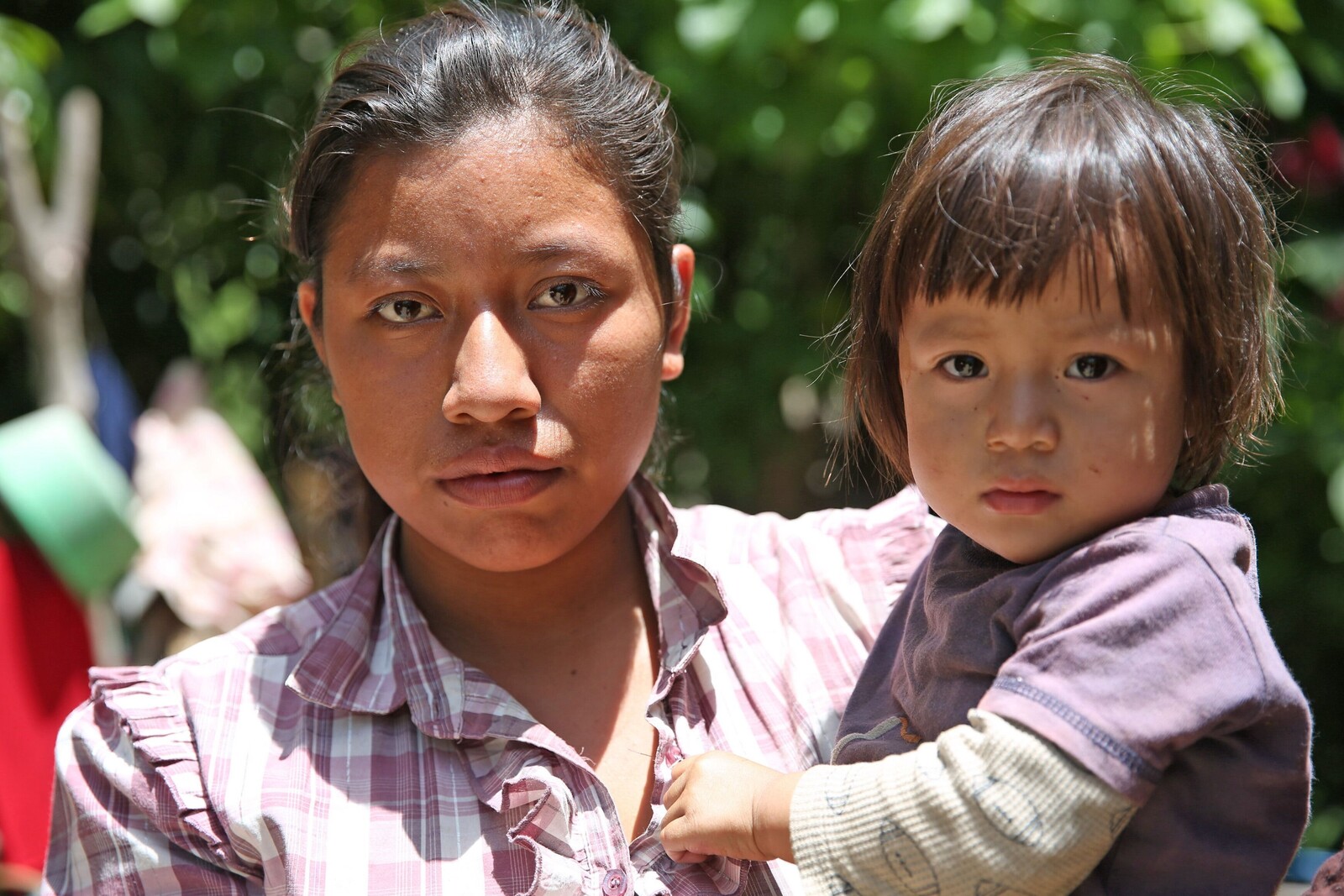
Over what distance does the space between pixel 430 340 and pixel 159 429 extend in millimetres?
2230

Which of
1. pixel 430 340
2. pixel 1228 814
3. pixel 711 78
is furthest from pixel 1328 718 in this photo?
pixel 430 340

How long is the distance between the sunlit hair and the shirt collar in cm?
54

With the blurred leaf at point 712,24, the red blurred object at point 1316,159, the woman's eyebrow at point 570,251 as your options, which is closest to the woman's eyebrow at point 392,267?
the woman's eyebrow at point 570,251

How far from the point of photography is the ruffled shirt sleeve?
1630 millimetres

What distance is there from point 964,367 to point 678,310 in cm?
70

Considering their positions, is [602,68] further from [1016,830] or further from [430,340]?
[1016,830]

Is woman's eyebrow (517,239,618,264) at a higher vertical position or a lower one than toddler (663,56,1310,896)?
higher

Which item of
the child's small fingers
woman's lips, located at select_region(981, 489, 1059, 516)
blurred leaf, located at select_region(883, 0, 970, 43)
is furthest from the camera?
blurred leaf, located at select_region(883, 0, 970, 43)

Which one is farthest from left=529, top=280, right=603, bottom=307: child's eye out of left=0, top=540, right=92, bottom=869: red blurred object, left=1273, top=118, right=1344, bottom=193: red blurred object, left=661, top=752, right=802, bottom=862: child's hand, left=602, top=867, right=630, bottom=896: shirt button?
left=1273, top=118, right=1344, bottom=193: red blurred object

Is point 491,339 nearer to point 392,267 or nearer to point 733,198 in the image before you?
point 392,267

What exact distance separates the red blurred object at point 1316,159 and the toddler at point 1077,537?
230 centimetres

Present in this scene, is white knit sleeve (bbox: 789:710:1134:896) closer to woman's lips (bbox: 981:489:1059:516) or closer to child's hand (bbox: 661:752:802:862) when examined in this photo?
child's hand (bbox: 661:752:802:862)

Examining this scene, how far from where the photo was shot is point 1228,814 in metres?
1.32

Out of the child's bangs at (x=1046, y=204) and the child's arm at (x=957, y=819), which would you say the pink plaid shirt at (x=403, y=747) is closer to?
the child's arm at (x=957, y=819)
